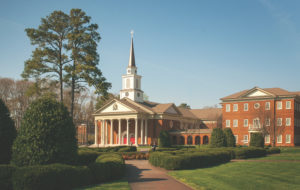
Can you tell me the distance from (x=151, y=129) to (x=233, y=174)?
49.7 meters

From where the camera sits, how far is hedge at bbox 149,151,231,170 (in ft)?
67.2

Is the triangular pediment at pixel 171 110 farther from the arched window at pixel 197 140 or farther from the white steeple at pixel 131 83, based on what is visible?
the arched window at pixel 197 140

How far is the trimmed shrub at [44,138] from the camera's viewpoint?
46.5 ft

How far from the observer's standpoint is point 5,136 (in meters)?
16.0

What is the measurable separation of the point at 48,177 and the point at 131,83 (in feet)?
192

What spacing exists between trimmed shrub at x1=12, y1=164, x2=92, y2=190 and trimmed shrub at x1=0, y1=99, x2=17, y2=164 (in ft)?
12.5

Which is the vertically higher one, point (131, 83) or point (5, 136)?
point (131, 83)

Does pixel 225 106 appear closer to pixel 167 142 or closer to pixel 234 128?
pixel 234 128

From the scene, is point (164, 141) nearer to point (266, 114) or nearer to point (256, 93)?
point (266, 114)

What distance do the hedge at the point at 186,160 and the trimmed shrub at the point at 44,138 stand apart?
7530 mm

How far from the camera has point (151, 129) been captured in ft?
221

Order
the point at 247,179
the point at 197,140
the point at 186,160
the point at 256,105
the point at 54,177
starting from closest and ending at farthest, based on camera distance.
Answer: the point at 54,177
the point at 247,179
the point at 186,160
the point at 256,105
the point at 197,140

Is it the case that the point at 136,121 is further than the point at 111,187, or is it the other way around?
the point at 136,121

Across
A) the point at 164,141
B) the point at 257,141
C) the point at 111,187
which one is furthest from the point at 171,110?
the point at 111,187
